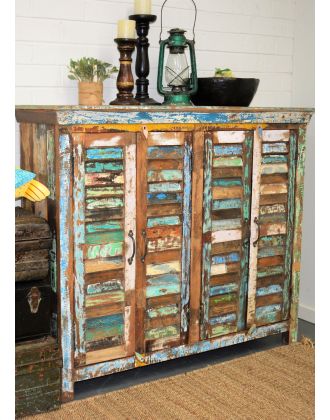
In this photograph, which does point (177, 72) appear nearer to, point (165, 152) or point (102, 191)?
point (165, 152)

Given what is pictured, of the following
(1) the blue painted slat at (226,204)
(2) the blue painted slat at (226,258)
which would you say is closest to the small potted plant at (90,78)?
(1) the blue painted slat at (226,204)

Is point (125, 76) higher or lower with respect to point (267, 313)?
higher

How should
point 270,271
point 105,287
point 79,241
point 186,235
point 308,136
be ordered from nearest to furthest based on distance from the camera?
point 79,241 → point 105,287 → point 186,235 → point 270,271 → point 308,136

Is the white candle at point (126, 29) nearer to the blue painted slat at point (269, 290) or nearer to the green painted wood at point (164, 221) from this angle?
the green painted wood at point (164, 221)

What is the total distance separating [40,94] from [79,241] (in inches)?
35.5

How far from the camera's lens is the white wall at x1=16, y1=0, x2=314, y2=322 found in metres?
2.93

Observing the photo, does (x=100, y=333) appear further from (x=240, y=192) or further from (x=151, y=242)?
(x=240, y=192)

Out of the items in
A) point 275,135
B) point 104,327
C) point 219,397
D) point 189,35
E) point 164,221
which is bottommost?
point 219,397

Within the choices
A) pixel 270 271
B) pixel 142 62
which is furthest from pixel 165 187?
pixel 270 271

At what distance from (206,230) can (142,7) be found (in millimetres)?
1240

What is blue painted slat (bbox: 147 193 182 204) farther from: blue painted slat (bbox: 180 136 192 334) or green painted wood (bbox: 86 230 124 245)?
green painted wood (bbox: 86 230 124 245)

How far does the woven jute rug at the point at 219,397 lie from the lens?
2512 mm

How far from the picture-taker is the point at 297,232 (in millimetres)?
3340
